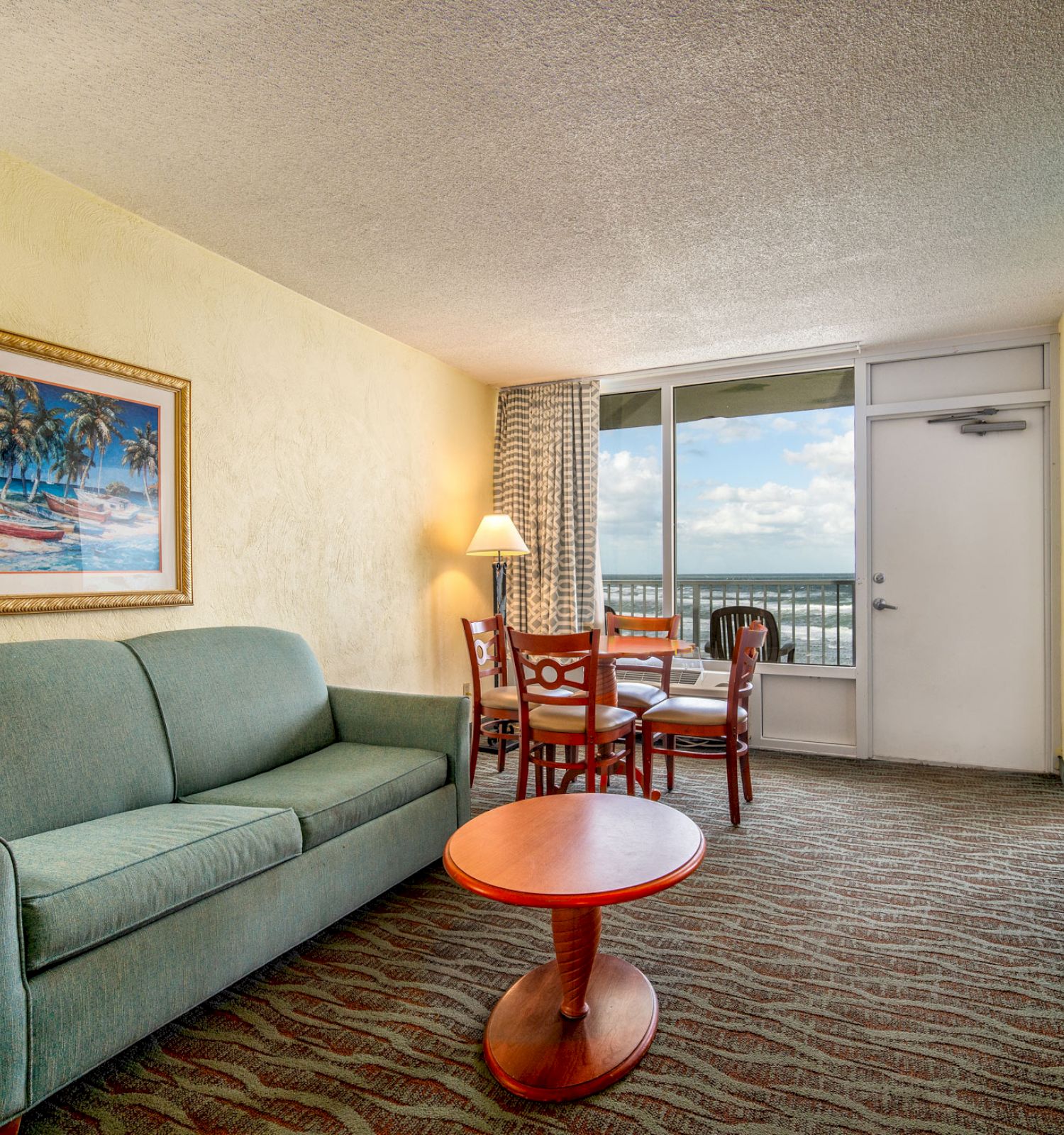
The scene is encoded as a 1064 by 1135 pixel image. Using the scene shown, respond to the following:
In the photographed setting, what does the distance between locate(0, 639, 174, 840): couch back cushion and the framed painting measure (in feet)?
0.97

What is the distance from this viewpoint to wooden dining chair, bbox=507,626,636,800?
307cm

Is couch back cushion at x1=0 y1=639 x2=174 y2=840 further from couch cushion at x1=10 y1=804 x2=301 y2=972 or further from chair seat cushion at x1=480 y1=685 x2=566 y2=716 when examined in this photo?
chair seat cushion at x1=480 y1=685 x2=566 y2=716

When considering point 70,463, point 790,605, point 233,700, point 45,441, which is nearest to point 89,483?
point 70,463

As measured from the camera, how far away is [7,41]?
179 cm

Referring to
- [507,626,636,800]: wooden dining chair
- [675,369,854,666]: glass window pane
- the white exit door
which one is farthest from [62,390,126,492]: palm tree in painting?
the white exit door

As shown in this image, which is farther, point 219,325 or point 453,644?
point 453,644

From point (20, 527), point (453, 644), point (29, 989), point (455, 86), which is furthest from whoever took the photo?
point (453, 644)

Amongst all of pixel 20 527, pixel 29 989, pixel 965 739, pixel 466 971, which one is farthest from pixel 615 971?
pixel 965 739

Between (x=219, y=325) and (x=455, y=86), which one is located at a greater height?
(x=455, y=86)

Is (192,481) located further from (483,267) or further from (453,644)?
(453,644)

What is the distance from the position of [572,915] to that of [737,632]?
3206 millimetres

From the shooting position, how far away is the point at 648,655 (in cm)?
355

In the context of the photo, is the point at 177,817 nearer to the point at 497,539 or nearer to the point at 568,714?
the point at 568,714

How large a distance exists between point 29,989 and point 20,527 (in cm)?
149
